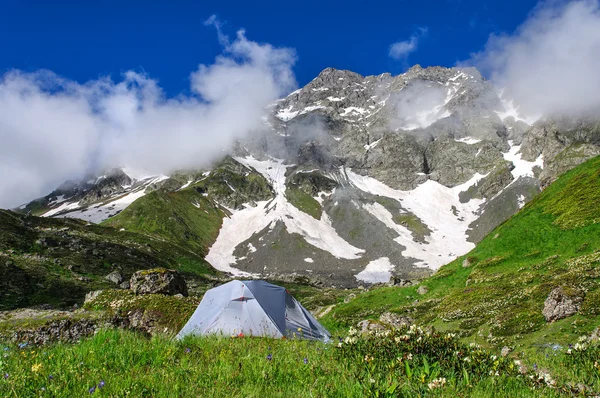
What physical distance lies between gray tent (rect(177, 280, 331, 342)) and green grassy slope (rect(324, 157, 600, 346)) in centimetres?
914

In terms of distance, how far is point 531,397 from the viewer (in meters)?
4.89

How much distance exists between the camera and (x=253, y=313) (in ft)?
67.4

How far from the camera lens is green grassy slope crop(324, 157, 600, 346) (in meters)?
20.9

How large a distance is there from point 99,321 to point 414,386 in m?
14.9

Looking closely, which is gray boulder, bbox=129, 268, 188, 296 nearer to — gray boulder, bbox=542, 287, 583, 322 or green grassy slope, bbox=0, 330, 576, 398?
green grassy slope, bbox=0, 330, 576, 398

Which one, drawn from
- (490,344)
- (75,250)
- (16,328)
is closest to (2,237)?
(75,250)

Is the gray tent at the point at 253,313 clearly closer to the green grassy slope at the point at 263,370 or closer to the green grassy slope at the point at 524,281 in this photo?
the green grassy slope at the point at 524,281

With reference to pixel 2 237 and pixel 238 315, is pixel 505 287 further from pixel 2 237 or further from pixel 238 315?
pixel 2 237

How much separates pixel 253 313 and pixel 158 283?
40.7 ft

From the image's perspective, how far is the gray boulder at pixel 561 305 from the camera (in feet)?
65.1

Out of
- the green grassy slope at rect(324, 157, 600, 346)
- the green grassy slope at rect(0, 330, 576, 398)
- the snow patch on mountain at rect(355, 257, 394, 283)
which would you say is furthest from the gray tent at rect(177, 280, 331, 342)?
the snow patch on mountain at rect(355, 257, 394, 283)

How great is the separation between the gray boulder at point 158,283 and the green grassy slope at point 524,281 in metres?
16.2

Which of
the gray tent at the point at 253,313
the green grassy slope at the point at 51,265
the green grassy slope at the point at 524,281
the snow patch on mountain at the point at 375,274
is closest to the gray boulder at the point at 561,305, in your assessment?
the green grassy slope at the point at 524,281

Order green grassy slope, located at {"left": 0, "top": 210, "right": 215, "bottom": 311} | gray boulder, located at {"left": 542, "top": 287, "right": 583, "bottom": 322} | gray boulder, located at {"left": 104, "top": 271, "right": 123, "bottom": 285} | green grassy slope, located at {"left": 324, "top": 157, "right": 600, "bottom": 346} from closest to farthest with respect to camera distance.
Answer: gray boulder, located at {"left": 542, "top": 287, "right": 583, "bottom": 322} → green grassy slope, located at {"left": 324, "top": 157, "right": 600, "bottom": 346} → green grassy slope, located at {"left": 0, "top": 210, "right": 215, "bottom": 311} → gray boulder, located at {"left": 104, "top": 271, "right": 123, "bottom": 285}
